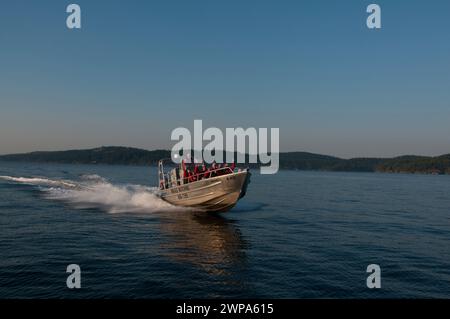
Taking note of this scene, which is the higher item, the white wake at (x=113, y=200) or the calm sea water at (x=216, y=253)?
the white wake at (x=113, y=200)

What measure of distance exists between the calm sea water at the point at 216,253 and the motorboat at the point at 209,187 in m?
1.23

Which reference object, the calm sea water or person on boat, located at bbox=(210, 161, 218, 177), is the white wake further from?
person on boat, located at bbox=(210, 161, 218, 177)

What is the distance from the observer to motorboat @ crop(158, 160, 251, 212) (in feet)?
101

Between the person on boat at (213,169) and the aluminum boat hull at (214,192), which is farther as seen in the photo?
the person on boat at (213,169)

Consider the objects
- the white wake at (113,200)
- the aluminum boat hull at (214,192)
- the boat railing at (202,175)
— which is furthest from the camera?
the white wake at (113,200)

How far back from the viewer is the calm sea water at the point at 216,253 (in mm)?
15078

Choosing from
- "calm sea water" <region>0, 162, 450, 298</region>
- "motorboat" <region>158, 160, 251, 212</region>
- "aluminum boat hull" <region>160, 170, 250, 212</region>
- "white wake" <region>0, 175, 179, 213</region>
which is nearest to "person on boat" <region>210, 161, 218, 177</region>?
"motorboat" <region>158, 160, 251, 212</region>

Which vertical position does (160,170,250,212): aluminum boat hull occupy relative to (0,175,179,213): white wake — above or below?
above

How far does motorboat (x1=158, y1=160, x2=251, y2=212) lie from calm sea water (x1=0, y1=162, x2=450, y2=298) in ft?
4.04

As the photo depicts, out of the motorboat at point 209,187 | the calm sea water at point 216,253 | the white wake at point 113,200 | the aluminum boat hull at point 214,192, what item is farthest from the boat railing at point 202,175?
the white wake at point 113,200

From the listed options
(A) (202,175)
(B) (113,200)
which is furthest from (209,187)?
(B) (113,200)

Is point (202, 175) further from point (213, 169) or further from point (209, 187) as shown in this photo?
point (209, 187)

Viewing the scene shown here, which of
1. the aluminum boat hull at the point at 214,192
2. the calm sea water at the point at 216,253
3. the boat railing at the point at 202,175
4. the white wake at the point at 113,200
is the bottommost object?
the calm sea water at the point at 216,253

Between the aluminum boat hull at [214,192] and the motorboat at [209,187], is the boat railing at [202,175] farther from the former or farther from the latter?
the aluminum boat hull at [214,192]
